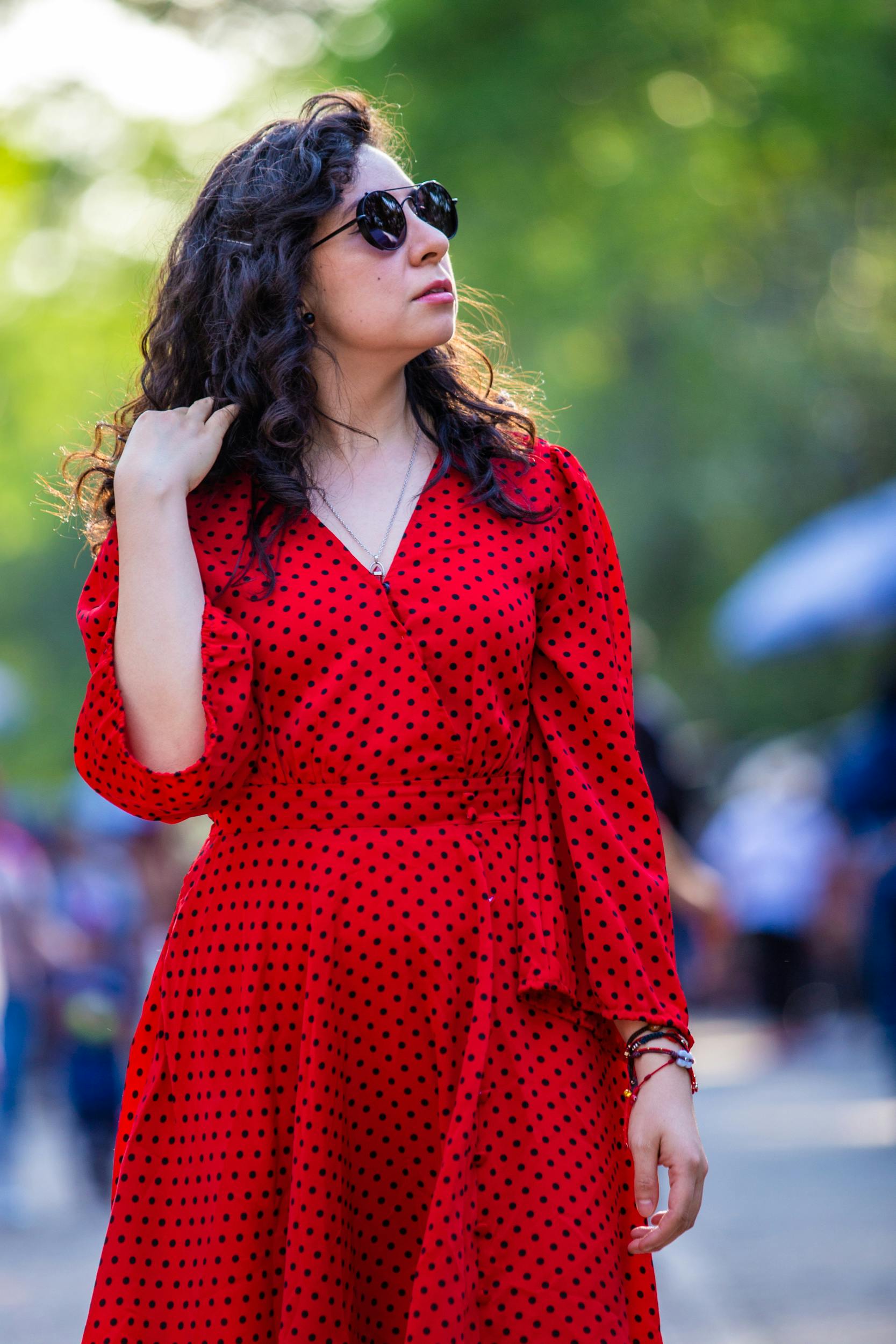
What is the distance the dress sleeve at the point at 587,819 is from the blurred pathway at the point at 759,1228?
2979mm

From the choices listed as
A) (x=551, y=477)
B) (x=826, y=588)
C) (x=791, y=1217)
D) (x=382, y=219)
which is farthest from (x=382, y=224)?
(x=826, y=588)

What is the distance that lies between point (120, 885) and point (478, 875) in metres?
7.51

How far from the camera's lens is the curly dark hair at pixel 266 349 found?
289 cm

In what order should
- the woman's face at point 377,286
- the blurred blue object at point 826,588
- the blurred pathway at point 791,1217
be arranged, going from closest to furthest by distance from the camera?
the woman's face at point 377,286 → the blurred pathway at point 791,1217 → the blurred blue object at point 826,588

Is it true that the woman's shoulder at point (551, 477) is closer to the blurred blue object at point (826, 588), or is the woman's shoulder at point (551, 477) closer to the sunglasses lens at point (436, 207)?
the sunglasses lens at point (436, 207)

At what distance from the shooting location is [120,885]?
9.91 meters

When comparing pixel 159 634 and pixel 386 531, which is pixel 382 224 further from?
pixel 159 634

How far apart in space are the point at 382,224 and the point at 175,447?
0.48m

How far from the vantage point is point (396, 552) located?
2.78m

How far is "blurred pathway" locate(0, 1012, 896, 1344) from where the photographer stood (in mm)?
5707

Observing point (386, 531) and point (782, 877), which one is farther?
point (782, 877)

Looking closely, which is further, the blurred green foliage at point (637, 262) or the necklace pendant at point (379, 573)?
the blurred green foliage at point (637, 262)

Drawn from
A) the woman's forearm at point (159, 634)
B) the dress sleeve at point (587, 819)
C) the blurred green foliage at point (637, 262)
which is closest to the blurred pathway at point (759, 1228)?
the blurred green foliage at point (637, 262)

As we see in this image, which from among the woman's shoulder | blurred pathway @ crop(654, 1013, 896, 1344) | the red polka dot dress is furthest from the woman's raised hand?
blurred pathway @ crop(654, 1013, 896, 1344)
